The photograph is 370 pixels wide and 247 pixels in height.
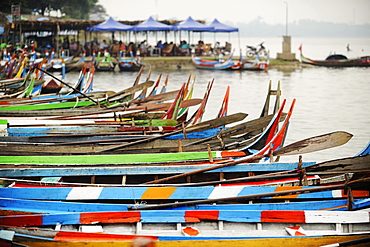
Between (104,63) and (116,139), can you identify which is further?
(104,63)

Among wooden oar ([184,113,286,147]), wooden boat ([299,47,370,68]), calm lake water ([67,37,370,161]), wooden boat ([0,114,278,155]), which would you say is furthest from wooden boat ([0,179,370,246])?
wooden boat ([299,47,370,68])

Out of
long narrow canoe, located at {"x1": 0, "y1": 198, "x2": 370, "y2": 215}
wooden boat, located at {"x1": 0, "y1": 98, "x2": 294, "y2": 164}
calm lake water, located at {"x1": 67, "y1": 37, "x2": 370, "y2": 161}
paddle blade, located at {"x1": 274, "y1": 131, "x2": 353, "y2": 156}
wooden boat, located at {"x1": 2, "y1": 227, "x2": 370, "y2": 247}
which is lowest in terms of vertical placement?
calm lake water, located at {"x1": 67, "y1": 37, "x2": 370, "y2": 161}

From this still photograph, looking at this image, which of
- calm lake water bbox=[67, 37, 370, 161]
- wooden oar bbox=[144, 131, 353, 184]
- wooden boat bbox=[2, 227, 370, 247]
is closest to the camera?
wooden boat bbox=[2, 227, 370, 247]

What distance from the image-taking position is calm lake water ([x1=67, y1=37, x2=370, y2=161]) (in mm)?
11625

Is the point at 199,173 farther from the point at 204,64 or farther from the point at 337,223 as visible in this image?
the point at 204,64

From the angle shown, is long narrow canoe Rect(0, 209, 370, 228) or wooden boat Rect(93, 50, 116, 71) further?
wooden boat Rect(93, 50, 116, 71)

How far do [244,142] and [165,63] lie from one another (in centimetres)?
1931

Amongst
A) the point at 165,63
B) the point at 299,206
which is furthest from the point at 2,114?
the point at 165,63

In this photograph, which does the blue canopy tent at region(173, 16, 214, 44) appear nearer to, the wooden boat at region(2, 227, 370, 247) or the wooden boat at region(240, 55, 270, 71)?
the wooden boat at region(240, 55, 270, 71)

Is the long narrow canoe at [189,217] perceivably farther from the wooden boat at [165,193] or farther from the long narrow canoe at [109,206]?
the wooden boat at [165,193]

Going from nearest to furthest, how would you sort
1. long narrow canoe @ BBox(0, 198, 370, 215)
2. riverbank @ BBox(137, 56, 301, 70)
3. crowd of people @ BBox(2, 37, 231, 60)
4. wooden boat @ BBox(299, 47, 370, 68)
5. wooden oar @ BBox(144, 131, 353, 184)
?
long narrow canoe @ BBox(0, 198, 370, 215)
wooden oar @ BBox(144, 131, 353, 184)
riverbank @ BBox(137, 56, 301, 70)
crowd of people @ BBox(2, 37, 231, 60)
wooden boat @ BBox(299, 47, 370, 68)

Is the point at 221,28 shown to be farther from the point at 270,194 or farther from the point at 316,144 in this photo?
the point at 270,194

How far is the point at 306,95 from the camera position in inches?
709

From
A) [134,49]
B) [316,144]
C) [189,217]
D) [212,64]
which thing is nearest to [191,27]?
[212,64]
